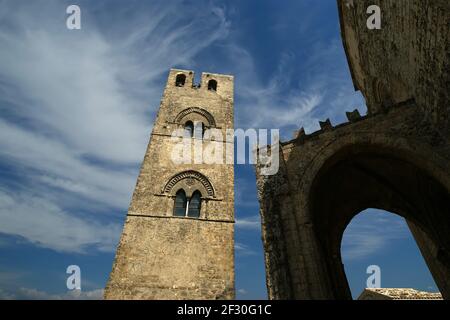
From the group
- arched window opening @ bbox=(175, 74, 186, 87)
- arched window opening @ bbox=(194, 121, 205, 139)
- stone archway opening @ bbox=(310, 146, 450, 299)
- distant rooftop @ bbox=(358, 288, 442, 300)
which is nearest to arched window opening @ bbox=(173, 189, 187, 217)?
arched window opening @ bbox=(194, 121, 205, 139)

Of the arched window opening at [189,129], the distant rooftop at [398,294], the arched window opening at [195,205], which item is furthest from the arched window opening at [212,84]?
the distant rooftop at [398,294]

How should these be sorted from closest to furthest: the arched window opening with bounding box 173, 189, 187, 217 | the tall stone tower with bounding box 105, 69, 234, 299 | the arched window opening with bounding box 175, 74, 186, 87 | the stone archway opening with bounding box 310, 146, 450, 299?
the stone archway opening with bounding box 310, 146, 450, 299 → the tall stone tower with bounding box 105, 69, 234, 299 → the arched window opening with bounding box 173, 189, 187, 217 → the arched window opening with bounding box 175, 74, 186, 87

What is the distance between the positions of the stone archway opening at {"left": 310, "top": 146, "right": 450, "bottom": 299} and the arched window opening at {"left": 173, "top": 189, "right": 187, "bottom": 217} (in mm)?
5256

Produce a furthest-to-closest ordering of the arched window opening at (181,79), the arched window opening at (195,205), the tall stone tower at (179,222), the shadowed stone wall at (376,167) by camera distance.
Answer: the arched window opening at (181,79) → the arched window opening at (195,205) → the tall stone tower at (179,222) → the shadowed stone wall at (376,167)

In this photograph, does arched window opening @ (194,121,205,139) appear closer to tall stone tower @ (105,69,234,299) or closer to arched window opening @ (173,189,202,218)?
tall stone tower @ (105,69,234,299)

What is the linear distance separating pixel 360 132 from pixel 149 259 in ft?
24.5

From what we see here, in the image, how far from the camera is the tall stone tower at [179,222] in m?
8.12

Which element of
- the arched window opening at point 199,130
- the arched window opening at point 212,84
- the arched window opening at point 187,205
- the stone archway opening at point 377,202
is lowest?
the stone archway opening at point 377,202

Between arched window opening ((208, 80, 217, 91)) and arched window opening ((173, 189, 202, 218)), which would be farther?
arched window opening ((208, 80, 217, 91))

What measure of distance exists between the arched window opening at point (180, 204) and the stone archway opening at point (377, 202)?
5256mm

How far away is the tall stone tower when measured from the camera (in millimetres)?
8125

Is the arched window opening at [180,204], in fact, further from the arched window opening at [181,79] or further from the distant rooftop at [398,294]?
the distant rooftop at [398,294]
